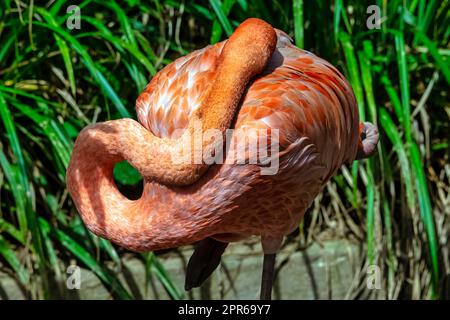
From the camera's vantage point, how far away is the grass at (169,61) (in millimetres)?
3297

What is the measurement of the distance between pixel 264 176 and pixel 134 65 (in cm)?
136

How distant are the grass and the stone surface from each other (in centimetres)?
4

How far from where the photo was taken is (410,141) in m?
3.33

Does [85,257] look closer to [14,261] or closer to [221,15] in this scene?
[14,261]

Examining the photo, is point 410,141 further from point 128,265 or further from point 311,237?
point 128,265

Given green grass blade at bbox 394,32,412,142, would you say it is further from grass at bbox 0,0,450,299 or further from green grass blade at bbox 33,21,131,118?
green grass blade at bbox 33,21,131,118

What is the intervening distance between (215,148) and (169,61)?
1.50m

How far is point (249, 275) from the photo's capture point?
11.6 feet

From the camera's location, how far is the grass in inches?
130

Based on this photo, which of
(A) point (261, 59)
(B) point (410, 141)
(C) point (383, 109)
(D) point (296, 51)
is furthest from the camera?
(C) point (383, 109)

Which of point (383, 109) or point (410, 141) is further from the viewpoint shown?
point (383, 109)

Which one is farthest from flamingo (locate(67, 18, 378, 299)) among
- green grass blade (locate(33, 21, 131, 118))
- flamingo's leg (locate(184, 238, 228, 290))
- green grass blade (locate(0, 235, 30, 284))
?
green grass blade (locate(0, 235, 30, 284))

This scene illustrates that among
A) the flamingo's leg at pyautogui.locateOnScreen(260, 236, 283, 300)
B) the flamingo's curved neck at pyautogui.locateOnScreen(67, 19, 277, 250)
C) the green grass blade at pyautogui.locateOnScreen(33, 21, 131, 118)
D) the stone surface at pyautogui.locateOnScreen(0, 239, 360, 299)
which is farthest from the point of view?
the stone surface at pyautogui.locateOnScreen(0, 239, 360, 299)

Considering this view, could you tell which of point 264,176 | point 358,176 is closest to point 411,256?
point 358,176
